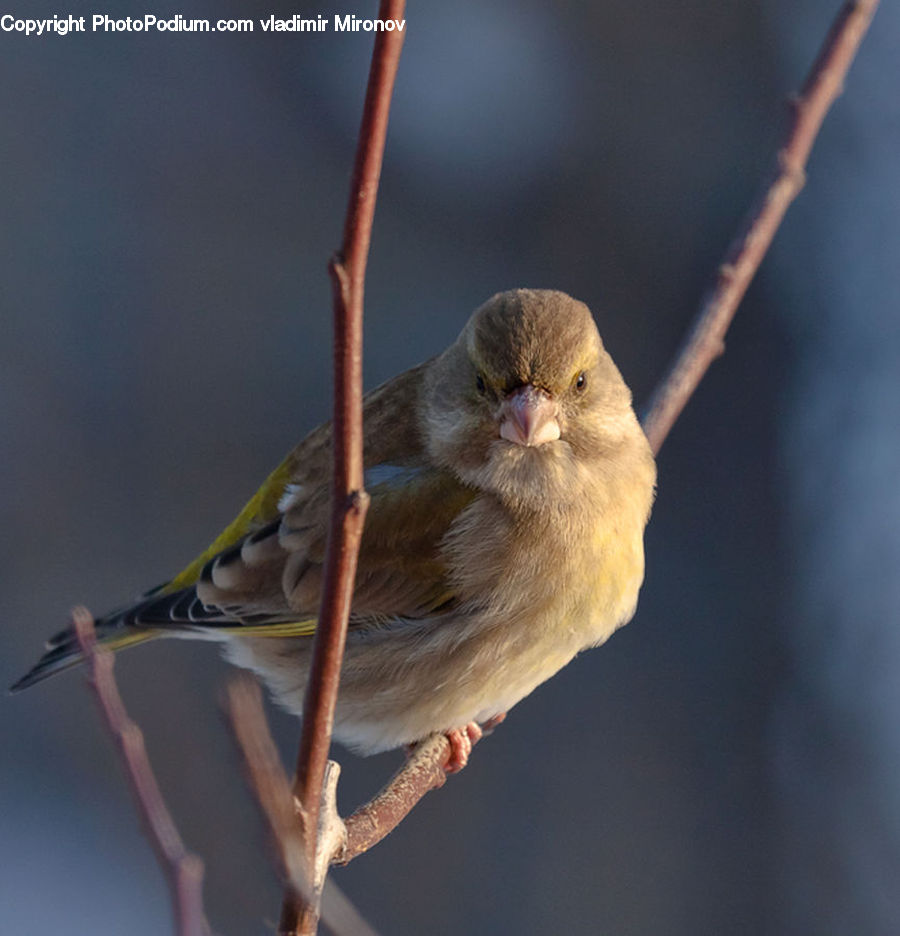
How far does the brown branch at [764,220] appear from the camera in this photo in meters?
2.38

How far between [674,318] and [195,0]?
2.99 m

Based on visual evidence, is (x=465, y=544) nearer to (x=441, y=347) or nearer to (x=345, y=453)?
(x=345, y=453)

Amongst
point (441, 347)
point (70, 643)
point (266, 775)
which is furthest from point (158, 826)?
point (441, 347)

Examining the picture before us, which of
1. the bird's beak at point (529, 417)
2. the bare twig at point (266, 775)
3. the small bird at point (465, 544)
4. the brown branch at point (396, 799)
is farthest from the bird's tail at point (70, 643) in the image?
the bare twig at point (266, 775)

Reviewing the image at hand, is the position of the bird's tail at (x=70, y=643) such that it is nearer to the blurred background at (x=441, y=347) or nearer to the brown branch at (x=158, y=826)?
the blurred background at (x=441, y=347)

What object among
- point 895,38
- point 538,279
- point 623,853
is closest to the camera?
point 623,853

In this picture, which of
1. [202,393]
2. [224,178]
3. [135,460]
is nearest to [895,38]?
[224,178]

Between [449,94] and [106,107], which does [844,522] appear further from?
[106,107]

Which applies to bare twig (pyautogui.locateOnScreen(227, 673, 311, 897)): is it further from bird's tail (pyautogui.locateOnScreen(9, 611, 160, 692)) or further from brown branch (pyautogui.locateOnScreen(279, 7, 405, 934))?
bird's tail (pyautogui.locateOnScreen(9, 611, 160, 692))

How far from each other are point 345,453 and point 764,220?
1.80m

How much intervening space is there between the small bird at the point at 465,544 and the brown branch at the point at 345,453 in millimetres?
1389

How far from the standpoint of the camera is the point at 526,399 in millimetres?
2715

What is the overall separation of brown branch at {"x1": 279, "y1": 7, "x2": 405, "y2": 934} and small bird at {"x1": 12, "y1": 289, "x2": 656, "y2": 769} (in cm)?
139

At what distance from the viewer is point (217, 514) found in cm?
579
